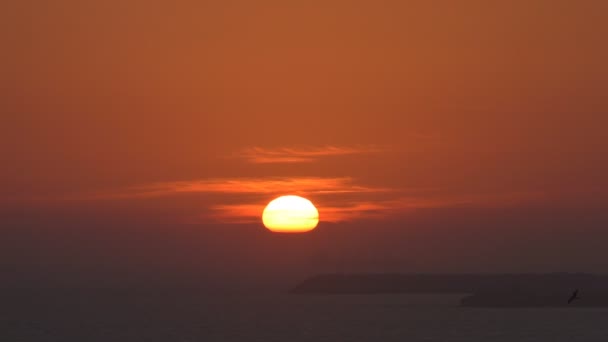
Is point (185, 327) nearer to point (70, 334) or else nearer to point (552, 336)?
point (70, 334)

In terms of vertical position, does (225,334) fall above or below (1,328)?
below

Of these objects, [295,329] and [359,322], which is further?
[359,322]

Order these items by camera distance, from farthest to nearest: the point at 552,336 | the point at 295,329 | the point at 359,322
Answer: the point at 359,322, the point at 295,329, the point at 552,336

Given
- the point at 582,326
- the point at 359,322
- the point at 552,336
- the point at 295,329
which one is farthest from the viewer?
the point at 359,322

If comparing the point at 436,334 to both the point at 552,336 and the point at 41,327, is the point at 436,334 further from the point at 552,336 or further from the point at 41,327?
the point at 41,327

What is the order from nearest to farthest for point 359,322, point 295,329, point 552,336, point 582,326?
point 552,336
point 295,329
point 582,326
point 359,322

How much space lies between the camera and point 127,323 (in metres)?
149

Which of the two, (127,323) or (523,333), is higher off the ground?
(127,323)

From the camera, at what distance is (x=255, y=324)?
5497 inches

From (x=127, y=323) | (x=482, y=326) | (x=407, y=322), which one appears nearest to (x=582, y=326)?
(x=482, y=326)

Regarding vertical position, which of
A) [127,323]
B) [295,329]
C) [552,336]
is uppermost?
[127,323]

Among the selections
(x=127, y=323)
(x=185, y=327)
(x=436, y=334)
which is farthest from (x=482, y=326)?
(x=127, y=323)

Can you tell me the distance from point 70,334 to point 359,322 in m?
42.1

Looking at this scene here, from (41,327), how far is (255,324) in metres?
25.2
